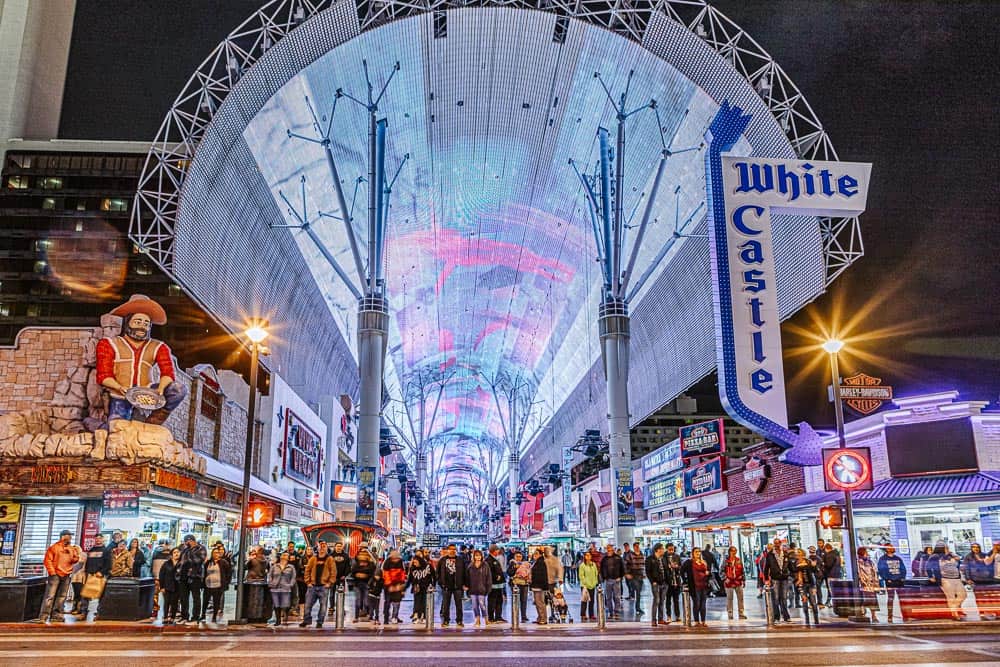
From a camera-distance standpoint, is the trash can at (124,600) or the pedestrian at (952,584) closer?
the trash can at (124,600)

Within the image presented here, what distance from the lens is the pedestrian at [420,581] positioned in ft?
56.8

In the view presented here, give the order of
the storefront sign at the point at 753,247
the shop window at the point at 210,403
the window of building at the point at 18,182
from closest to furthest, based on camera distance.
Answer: the storefront sign at the point at 753,247 < the shop window at the point at 210,403 < the window of building at the point at 18,182

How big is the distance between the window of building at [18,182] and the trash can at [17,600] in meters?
54.1

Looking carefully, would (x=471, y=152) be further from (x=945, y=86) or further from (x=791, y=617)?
(x=791, y=617)

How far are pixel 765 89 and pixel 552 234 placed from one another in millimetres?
27765

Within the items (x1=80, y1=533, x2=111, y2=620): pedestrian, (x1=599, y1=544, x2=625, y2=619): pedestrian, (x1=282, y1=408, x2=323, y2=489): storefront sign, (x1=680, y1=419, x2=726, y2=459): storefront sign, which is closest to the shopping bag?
(x1=80, y1=533, x2=111, y2=620): pedestrian

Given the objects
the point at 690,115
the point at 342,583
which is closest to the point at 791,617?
the point at 342,583

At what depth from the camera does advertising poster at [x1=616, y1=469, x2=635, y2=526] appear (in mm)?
34219

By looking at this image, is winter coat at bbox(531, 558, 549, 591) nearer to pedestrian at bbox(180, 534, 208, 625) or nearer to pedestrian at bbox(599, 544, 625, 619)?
pedestrian at bbox(599, 544, 625, 619)

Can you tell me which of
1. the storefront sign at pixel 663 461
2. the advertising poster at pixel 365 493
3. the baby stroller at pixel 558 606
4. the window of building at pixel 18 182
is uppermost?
the window of building at pixel 18 182

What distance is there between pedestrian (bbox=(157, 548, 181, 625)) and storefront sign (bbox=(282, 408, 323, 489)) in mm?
21161

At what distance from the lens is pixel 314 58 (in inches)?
1288

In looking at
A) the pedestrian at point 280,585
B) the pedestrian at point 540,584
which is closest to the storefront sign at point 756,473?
the pedestrian at point 540,584

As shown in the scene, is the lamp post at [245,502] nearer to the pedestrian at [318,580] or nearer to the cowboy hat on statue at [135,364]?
the pedestrian at [318,580]
